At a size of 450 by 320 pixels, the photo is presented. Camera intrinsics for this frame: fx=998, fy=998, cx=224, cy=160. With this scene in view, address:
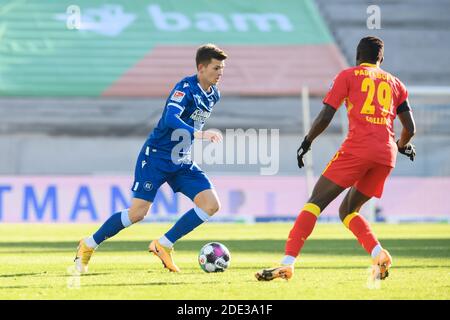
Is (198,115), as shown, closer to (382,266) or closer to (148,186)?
(148,186)

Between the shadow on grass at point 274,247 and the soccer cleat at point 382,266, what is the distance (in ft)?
11.1

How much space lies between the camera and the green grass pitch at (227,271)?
6.64m

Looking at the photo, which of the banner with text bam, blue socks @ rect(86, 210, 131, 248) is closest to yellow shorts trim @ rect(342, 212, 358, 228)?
blue socks @ rect(86, 210, 131, 248)

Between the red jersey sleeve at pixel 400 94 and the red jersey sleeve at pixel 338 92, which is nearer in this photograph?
the red jersey sleeve at pixel 338 92

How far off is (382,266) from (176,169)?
2.26 metres

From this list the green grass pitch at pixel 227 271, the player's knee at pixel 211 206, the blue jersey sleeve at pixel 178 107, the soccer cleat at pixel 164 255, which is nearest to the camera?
the green grass pitch at pixel 227 271

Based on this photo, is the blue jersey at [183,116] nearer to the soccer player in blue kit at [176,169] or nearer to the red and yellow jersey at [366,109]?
the soccer player in blue kit at [176,169]

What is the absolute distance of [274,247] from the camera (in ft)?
40.0
